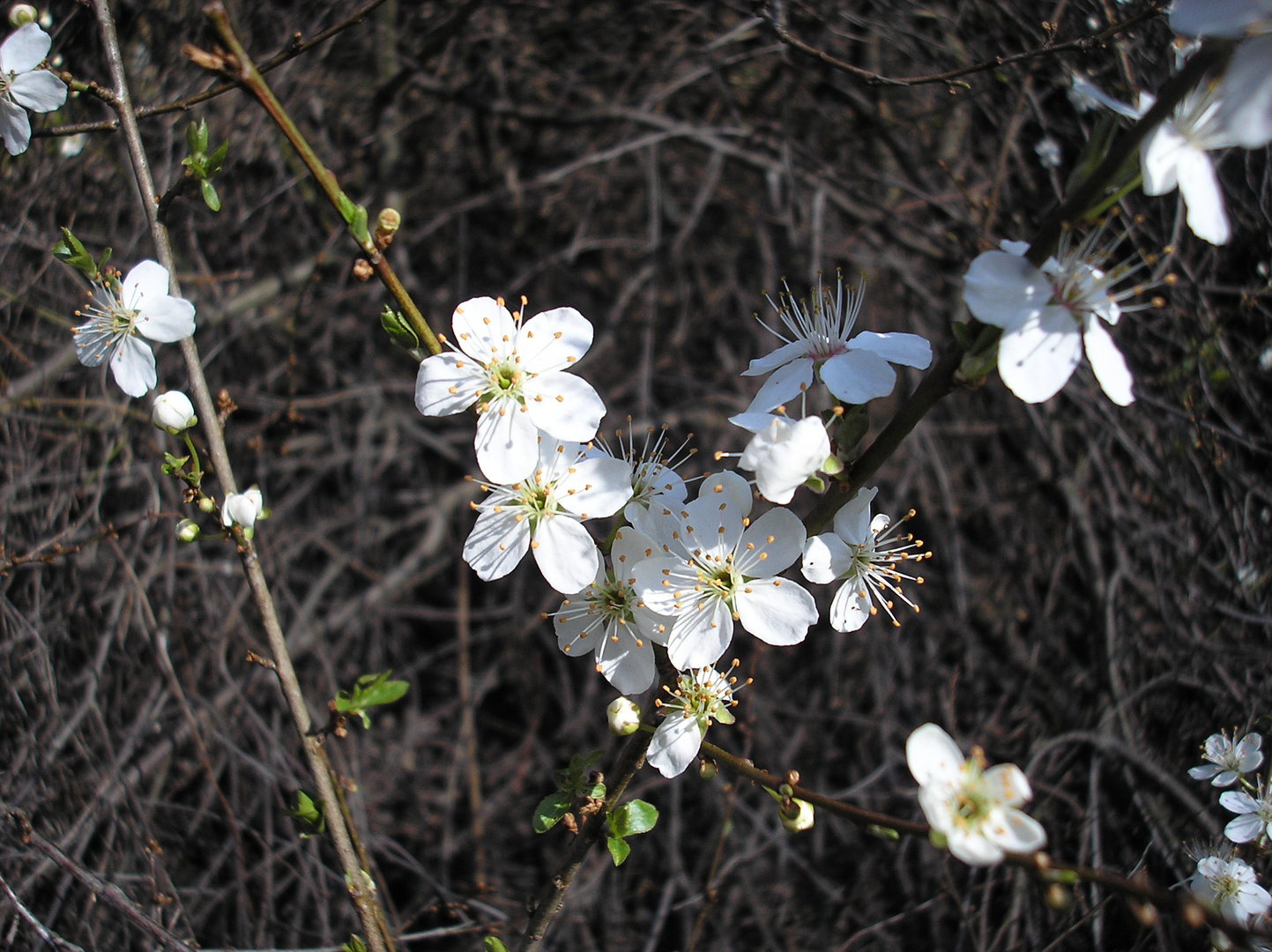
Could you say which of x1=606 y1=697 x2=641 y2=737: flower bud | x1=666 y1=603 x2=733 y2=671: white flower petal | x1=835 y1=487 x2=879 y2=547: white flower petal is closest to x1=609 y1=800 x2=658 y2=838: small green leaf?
x1=606 y1=697 x2=641 y2=737: flower bud

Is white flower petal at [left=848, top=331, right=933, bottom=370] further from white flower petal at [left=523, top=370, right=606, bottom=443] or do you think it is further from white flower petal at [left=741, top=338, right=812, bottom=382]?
white flower petal at [left=523, top=370, right=606, bottom=443]

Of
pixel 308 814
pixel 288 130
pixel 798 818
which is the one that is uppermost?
pixel 288 130

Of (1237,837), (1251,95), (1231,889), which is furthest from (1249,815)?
(1251,95)

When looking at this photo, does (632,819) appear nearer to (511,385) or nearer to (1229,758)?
(511,385)

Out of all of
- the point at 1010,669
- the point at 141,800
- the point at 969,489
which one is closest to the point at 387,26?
the point at 141,800

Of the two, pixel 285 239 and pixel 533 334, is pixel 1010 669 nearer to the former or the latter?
pixel 533 334

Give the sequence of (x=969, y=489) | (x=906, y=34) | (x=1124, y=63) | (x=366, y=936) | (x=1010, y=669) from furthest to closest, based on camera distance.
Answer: (x=969, y=489), (x=1010, y=669), (x=906, y=34), (x=1124, y=63), (x=366, y=936)

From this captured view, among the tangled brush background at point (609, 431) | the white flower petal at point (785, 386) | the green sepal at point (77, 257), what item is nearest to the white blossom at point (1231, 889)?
the tangled brush background at point (609, 431)
